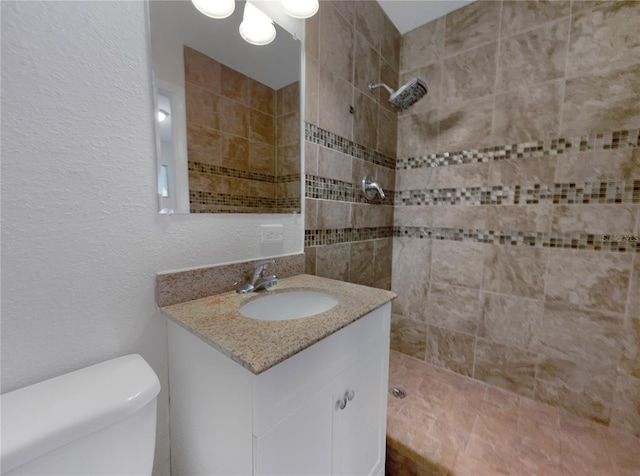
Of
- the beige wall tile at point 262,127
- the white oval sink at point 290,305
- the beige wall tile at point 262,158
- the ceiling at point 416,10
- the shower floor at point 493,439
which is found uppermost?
the ceiling at point 416,10

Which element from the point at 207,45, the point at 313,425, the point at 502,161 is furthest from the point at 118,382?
the point at 502,161

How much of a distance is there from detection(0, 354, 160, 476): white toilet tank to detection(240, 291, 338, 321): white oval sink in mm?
371

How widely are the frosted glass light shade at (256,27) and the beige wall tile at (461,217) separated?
4.45ft

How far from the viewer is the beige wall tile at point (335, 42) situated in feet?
4.09

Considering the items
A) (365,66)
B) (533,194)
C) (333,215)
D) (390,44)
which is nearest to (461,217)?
(533,194)

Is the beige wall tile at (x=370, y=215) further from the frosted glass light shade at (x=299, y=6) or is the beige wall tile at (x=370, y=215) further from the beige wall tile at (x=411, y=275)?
the frosted glass light shade at (x=299, y=6)

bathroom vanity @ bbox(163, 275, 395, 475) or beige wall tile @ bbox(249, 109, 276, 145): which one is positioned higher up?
beige wall tile @ bbox(249, 109, 276, 145)

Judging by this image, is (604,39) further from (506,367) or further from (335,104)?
(506,367)

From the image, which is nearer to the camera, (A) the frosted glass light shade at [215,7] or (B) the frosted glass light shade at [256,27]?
(A) the frosted glass light shade at [215,7]

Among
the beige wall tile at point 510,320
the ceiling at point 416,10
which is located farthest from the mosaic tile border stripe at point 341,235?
the ceiling at point 416,10

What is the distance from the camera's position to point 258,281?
96 cm

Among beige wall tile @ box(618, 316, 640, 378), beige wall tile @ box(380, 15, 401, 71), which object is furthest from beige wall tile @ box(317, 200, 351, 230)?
beige wall tile @ box(618, 316, 640, 378)

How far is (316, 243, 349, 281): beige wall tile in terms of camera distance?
4.35ft

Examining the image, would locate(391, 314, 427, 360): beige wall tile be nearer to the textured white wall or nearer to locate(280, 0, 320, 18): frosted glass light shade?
the textured white wall
